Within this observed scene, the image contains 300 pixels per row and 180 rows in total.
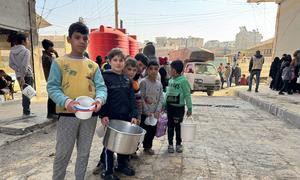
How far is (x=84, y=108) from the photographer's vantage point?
1.90 m

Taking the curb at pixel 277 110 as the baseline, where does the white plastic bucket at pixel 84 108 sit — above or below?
above

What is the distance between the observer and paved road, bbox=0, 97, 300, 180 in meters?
2.96

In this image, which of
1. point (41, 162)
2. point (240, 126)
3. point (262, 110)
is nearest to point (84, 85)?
point (41, 162)

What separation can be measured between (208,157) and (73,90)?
233cm

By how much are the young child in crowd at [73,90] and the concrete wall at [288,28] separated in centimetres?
1184

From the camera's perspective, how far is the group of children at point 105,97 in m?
2.11

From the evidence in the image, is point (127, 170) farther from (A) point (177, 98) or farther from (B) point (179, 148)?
(A) point (177, 98)

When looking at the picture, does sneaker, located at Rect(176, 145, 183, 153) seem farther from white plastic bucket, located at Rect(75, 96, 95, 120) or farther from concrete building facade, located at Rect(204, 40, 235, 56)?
concrete building facade, located at Rect(204, 40, 235, 56)

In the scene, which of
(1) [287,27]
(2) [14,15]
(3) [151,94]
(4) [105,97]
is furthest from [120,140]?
(1) [287,27]

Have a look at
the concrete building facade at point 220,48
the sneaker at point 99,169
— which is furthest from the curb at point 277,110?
the concrete building facade at point 220,48

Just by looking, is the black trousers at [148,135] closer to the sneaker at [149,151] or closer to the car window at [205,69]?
the sneaker at [149,151]

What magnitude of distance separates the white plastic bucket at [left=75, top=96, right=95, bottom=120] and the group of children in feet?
0.15

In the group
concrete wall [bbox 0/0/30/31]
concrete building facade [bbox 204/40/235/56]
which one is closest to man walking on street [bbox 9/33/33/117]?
concrete wall [bbox 0/0/30/31]

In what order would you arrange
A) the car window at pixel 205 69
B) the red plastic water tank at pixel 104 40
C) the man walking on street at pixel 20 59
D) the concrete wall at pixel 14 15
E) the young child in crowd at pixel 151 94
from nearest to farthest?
1. the young child in crowd at pixel 151 94
2. the man walking on street at pixel 20 59
3. the concrete wall at pixel 14 15
4. the red plastic water tank at pixel 104 40
5. the car window at pixel 205 69
